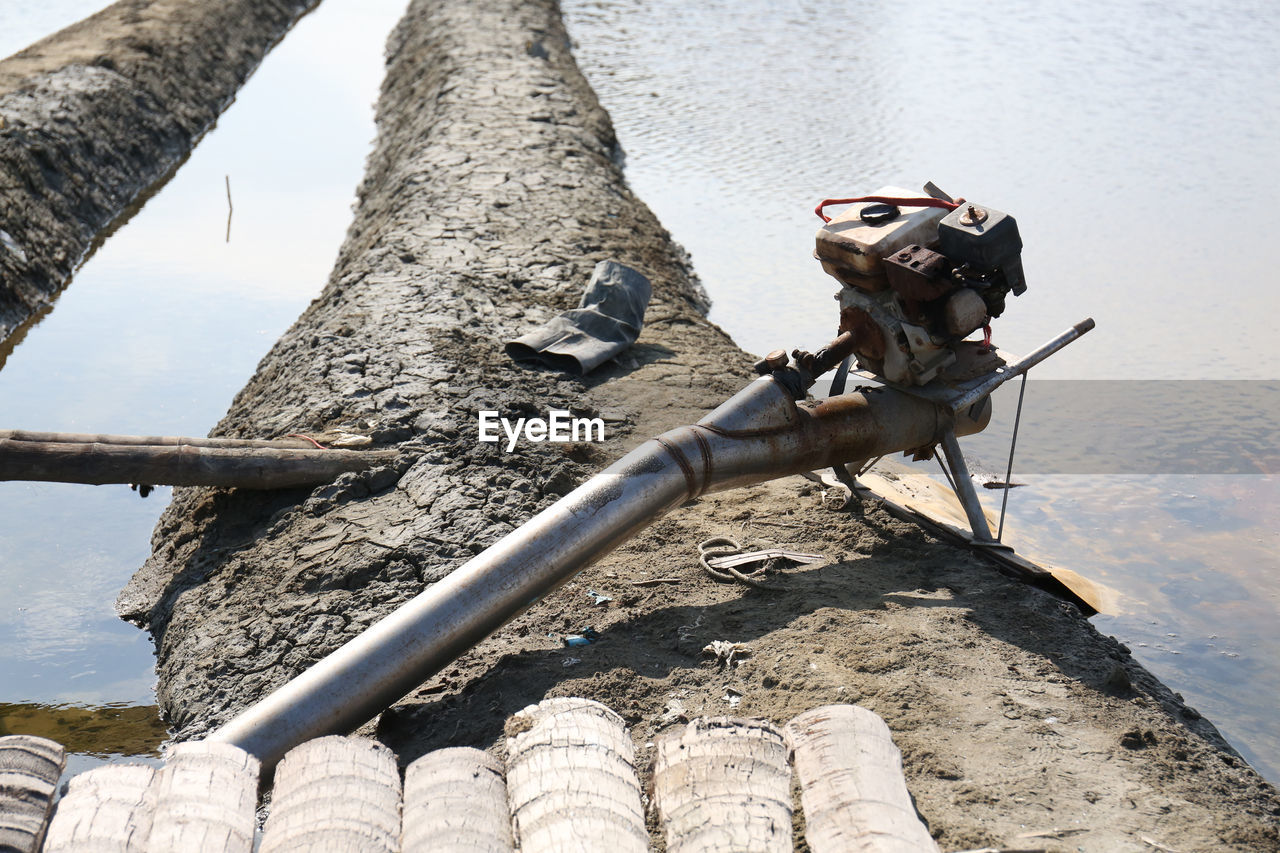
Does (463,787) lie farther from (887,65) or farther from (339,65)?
(339,65)

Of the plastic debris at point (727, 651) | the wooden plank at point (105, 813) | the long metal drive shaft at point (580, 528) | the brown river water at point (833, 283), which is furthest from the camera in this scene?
the brown river water at point (833, 283)

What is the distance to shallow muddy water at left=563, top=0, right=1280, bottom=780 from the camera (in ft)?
17.4

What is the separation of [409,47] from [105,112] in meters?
4.87

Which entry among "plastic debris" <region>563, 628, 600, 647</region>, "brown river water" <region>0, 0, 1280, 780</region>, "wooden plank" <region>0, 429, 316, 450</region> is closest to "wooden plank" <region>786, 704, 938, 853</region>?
"plastic debris" <region>563, 628, 600, 647</region>

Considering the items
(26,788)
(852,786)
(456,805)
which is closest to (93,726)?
(26,788)

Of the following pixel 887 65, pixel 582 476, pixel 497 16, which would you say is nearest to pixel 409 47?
pixel 497 16

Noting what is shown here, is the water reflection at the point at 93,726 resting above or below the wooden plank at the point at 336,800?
below

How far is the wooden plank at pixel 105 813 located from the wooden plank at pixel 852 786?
1424 mm

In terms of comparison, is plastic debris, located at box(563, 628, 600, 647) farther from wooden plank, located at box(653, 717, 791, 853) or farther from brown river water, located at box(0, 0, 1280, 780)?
brown river water, located at box(0, 0, 1280, 780)

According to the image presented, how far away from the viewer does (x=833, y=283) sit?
345 inches

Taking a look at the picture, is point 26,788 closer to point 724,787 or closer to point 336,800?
point 336,800

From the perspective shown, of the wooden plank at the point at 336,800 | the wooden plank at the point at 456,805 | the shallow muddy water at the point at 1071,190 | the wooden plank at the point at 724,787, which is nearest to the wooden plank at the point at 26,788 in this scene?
the wooden plank at the point at 336,800

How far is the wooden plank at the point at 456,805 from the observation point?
7.71ft

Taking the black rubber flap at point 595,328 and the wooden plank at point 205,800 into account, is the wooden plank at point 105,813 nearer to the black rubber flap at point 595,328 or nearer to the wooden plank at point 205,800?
the wooden plank at point 205,800
